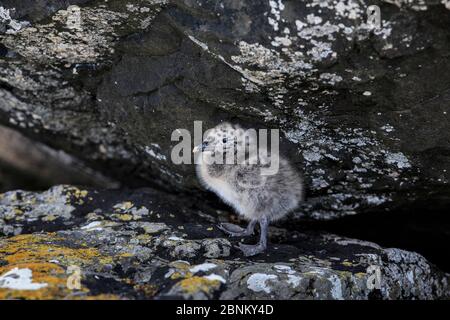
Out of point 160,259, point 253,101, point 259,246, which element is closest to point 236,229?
point 259,246

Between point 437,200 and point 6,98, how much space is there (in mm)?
4927

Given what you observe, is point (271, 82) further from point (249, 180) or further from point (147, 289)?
point (147, 289)

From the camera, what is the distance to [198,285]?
12.6 feet

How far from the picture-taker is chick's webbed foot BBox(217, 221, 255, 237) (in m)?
5.14

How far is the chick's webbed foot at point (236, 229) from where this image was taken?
16.9 feet

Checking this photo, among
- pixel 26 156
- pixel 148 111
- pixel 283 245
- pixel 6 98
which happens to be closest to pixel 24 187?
pixel 26 156

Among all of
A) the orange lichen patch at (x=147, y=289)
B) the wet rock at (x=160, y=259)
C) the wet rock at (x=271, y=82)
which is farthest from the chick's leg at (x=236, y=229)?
the orange lichen patch at (x=147, y=289)

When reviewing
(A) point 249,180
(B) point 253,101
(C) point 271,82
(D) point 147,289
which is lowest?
(D) point 147,289

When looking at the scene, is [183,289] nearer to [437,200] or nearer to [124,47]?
[124,47]

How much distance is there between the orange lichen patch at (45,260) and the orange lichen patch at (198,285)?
28.7 inches

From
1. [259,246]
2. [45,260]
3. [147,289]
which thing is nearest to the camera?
[147,289]

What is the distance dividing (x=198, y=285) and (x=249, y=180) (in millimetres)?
1495

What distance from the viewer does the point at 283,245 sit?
506cm

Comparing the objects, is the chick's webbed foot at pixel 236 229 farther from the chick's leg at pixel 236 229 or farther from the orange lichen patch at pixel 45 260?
the orange lichen patch at pixel 45 260
